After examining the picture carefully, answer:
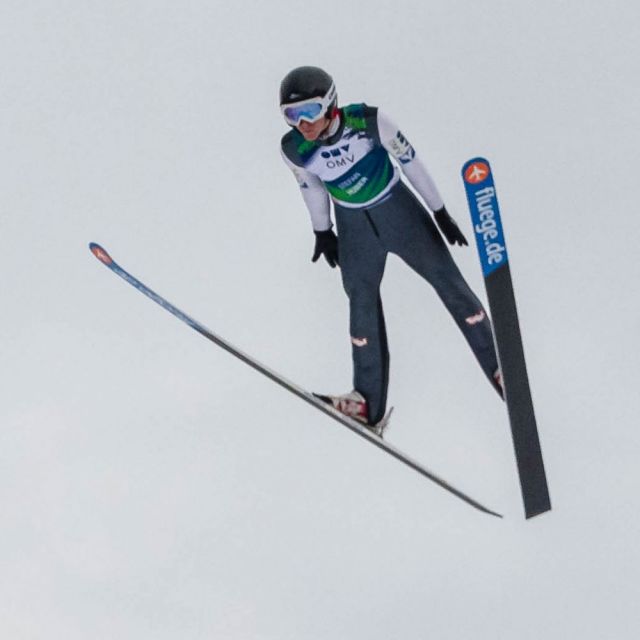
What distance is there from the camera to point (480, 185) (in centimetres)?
991

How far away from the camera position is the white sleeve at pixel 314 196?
11070 mm

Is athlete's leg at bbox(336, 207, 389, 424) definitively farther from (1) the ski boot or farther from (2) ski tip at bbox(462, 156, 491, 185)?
(2) ski tip at bbox(462, 156, 491, 185)

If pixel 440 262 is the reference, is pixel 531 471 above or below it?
below

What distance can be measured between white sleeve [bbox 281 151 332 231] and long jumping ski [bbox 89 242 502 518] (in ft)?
3.39

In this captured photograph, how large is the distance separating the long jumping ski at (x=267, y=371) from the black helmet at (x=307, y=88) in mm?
1562

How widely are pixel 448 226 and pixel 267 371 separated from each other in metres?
1.55

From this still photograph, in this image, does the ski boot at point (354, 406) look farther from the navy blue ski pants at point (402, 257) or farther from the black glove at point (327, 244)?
the black glove at point (327, 244)

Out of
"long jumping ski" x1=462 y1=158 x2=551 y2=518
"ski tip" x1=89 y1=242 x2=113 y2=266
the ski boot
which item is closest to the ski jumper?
the ski boot

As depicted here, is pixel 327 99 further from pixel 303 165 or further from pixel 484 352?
pixel 484 352

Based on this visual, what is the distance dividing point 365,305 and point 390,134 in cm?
130

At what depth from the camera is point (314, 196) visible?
11227 millimetres

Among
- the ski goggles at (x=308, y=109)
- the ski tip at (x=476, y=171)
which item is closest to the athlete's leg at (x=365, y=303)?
the ski goggles at (x=308, y=109)

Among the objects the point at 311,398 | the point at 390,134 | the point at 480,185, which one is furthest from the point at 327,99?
the point at 311,398

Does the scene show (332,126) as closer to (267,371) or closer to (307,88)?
(307,88)
